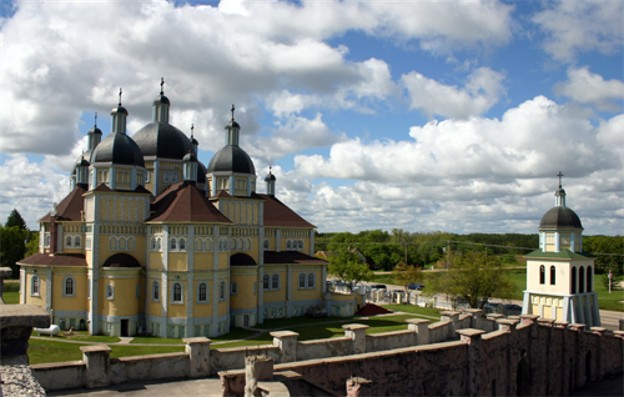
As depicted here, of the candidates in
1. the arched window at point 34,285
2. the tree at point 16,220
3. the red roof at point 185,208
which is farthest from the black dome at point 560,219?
the tree at point 16,220

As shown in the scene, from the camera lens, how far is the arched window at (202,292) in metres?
32.3

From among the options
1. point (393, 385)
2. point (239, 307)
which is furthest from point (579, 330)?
point (239, 307)

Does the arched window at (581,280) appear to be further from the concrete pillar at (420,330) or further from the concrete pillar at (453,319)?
the concrete pillar at (420,330)

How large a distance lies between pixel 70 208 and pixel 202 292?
39.3ft

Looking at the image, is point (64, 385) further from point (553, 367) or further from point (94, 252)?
point (553, 367)


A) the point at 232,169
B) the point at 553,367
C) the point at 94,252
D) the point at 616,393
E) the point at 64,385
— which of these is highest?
the point at 232,169

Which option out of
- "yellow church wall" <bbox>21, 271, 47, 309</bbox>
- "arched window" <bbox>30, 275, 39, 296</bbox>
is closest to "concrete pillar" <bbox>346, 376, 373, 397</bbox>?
"yellow church wall" <bbox>21, 271, 47, 309</bbox>

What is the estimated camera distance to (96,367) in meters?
14.0

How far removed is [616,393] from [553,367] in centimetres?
498

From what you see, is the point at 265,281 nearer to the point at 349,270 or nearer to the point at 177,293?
the point at 177,293

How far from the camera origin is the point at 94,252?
1309 inches

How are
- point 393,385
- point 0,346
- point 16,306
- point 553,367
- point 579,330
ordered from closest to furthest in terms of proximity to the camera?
point 0,346 → point 16,306 → point 393,385 → point 553,367 → point 579,330

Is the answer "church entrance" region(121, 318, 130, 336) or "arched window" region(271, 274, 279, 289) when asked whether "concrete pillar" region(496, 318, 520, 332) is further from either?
"church entrance" region(121, 318, 130, 336)

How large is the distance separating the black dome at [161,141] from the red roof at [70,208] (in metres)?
5.73
